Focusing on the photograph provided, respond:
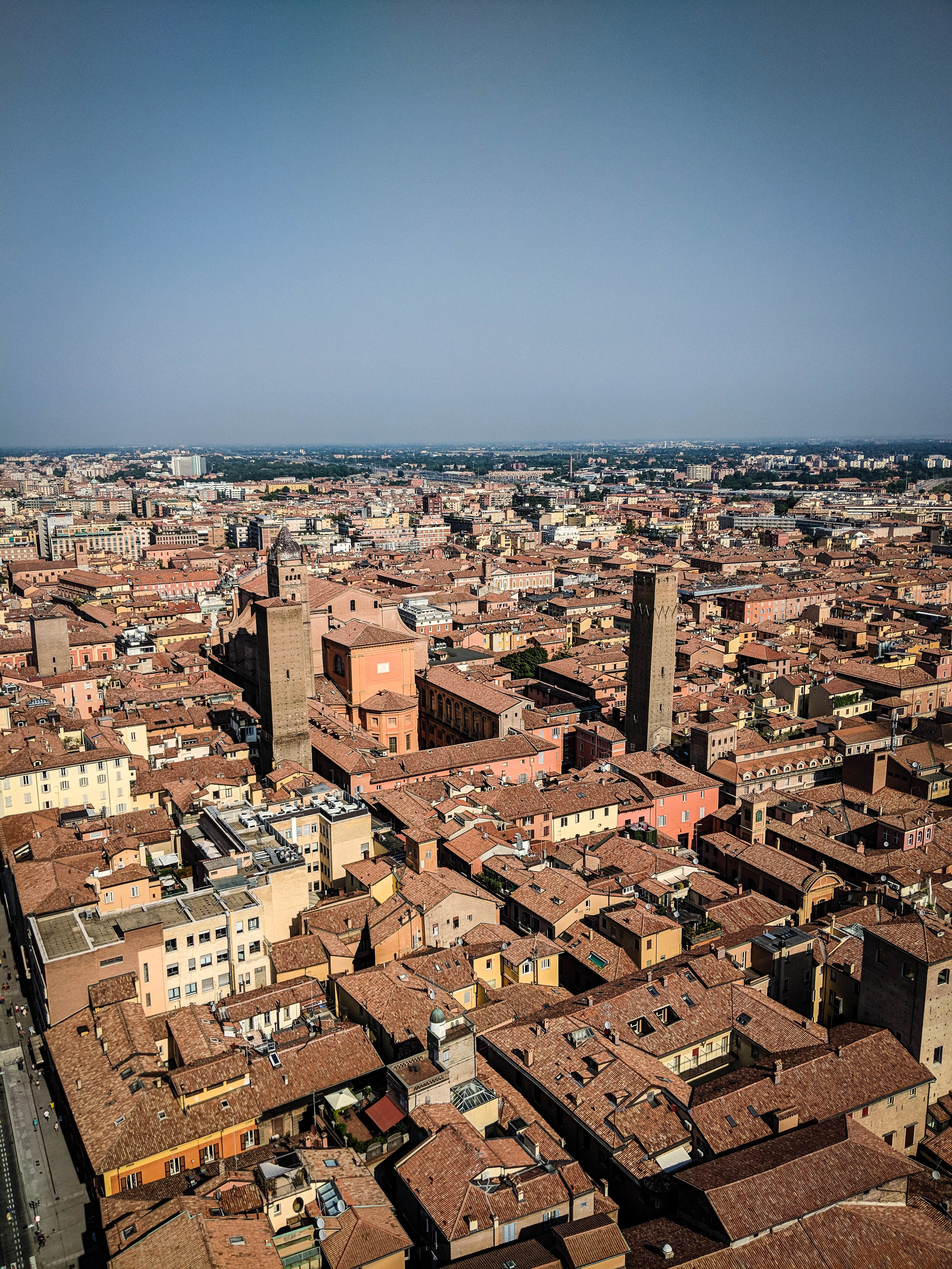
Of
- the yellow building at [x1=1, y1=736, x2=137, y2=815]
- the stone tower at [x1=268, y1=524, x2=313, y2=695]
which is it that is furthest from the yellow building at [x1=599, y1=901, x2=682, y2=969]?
the stone tower at [x1=268, y1=524, x2=313, y2=695]

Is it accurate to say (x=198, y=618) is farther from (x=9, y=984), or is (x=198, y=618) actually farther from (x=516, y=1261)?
(x=516, y=1261)

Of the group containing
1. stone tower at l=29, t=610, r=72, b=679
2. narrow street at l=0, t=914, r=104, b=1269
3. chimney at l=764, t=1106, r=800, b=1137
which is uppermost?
stone tower at l=29, t=610, r=72, b=679

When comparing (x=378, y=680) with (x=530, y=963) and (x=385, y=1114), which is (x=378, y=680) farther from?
(x=385, y=1114)

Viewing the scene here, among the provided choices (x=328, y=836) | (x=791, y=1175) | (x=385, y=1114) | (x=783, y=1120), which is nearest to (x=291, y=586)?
(x=328, y=836)

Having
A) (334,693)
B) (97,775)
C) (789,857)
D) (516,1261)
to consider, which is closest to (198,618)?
(334,693)

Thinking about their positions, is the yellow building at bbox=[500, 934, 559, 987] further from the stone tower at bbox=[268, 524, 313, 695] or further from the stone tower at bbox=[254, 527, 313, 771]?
the stone tower at bbox=[268, 524, 313, 695]

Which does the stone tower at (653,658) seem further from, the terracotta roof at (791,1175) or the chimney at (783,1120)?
the terracotta roof at (791,1175)

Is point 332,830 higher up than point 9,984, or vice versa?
point 332,830
